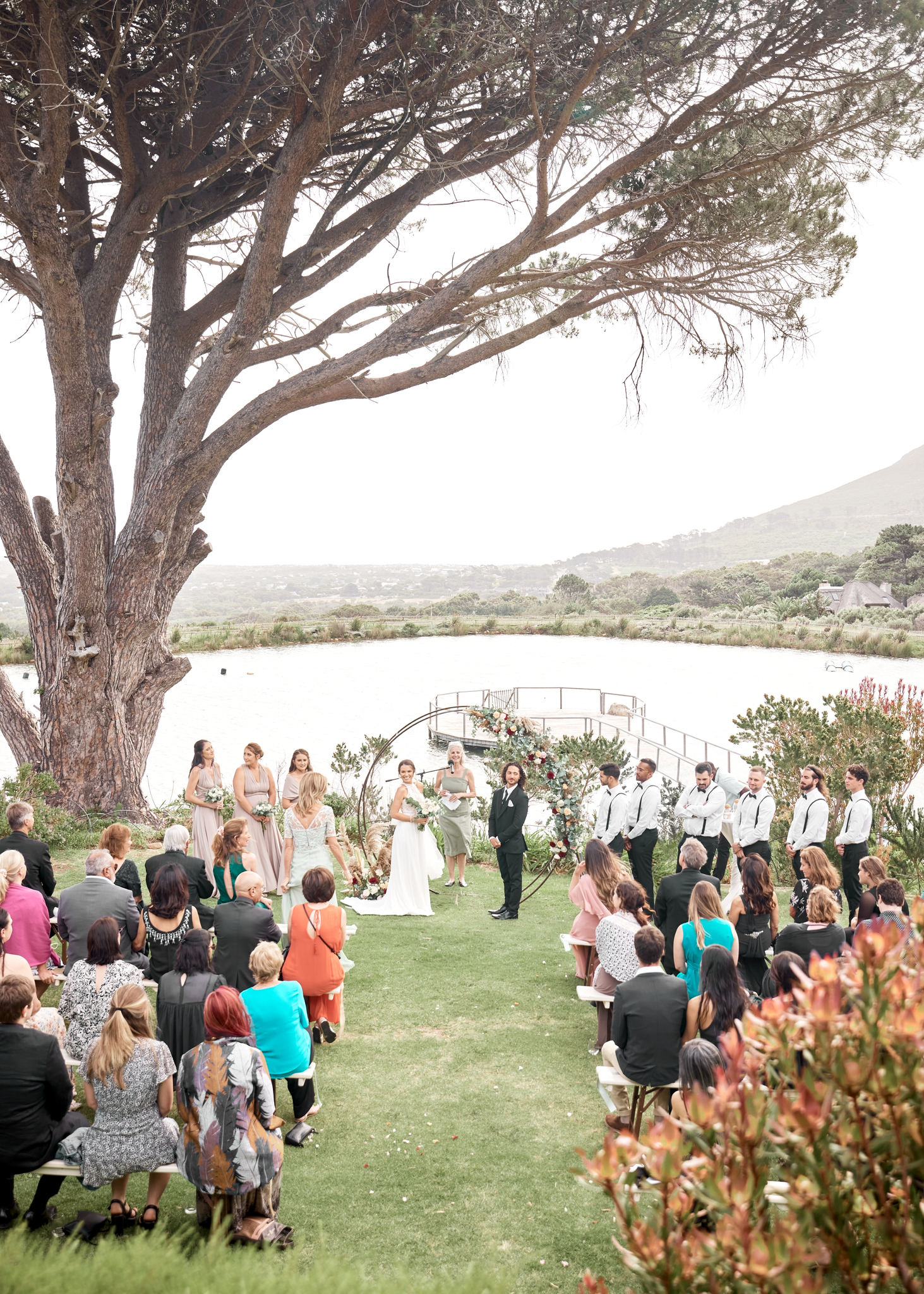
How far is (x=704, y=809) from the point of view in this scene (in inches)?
308

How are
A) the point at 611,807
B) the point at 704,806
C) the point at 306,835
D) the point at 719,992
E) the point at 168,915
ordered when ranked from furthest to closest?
the point at 704,806
the point at 611,807
the point at 306,835
the point at 168,915
the point at 719,992

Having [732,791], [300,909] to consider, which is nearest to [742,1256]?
[300,909]

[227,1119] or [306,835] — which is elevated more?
[306,835]

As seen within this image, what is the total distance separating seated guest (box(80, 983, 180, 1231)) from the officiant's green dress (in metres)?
5.51

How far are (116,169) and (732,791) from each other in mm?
10258

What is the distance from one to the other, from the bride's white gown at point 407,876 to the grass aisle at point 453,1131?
1.20 meters

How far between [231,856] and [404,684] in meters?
21.9

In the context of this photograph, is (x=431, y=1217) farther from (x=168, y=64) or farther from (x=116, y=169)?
(x=116, y=169)

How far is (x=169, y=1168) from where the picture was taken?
143 inches

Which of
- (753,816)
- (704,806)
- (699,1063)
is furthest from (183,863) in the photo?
(753,816)

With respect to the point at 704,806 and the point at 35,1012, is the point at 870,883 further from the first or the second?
the point at 35,1012

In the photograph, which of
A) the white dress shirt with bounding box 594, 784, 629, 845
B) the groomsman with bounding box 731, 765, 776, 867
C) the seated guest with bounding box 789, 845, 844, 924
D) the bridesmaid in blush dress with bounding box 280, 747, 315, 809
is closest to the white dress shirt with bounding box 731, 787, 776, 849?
the groomsman with bounding box 731, 765, 776, 867

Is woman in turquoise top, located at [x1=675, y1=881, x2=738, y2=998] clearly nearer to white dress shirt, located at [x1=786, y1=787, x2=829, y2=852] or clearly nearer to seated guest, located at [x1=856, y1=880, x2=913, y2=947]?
seated guest, located at [x1=856, y1=880, x2=913, y2=947]

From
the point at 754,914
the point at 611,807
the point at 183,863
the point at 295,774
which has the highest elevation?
the point at 295,774
